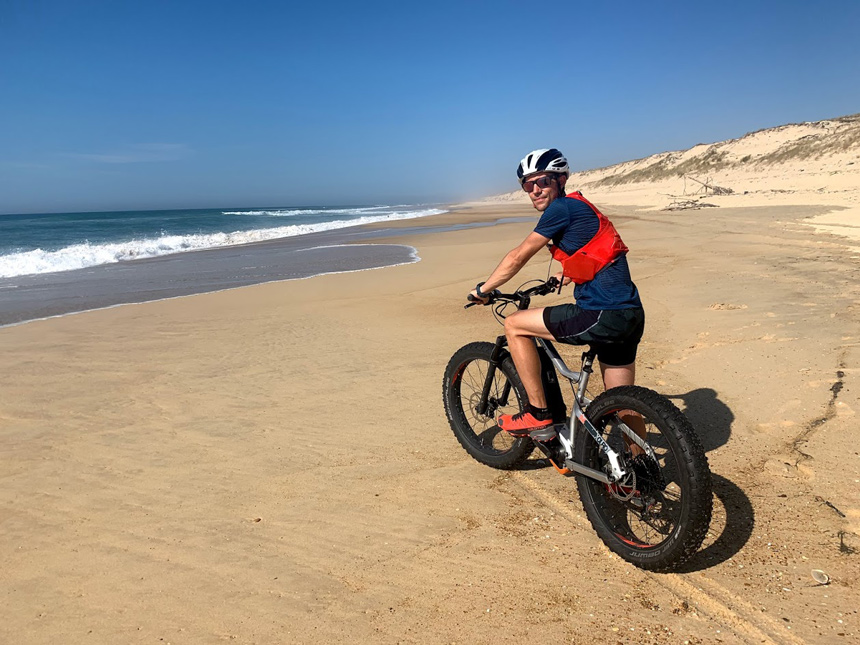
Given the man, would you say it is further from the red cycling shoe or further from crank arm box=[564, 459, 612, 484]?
crank arm box=[564, 459, 612, 484]

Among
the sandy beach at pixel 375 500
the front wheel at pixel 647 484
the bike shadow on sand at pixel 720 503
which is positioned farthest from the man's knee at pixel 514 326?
the bike shadow on sand at pixel 720 503

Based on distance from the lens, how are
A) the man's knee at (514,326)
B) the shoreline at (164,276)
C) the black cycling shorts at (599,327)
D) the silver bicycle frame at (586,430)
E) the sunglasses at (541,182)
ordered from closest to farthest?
the silver bicycle frame at (586,430) → the black cycling shorts at (599,327) → the sunglasses at (541,182) → the man's knee at (514,326) → the shoreline at (164,276)

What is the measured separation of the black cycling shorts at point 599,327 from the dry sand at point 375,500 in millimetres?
1070

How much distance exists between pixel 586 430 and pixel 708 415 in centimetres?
206

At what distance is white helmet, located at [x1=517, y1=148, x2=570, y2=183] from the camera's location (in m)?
3.29

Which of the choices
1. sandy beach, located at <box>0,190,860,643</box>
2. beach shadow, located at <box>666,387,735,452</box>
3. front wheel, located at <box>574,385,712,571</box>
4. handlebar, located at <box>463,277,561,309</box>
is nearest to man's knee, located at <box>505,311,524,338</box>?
handlebar, located at <box>463,277,561,309</box>

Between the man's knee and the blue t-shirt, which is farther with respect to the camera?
the man's knee

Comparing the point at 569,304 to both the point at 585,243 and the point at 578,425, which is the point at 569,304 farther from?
the point at 578,425

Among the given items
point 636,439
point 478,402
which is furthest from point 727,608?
point 478,402

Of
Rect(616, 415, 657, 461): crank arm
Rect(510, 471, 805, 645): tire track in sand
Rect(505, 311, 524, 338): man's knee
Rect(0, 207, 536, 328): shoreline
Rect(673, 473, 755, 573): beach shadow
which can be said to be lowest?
Rect(510, 471, 805, 645): tire track in sand

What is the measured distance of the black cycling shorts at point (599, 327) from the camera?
300cm

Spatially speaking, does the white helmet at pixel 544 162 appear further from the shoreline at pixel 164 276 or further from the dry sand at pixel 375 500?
the shoreline at pixel 164 276

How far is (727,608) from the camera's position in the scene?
2467 mm

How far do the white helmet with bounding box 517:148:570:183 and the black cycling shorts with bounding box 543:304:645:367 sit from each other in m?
0.85
